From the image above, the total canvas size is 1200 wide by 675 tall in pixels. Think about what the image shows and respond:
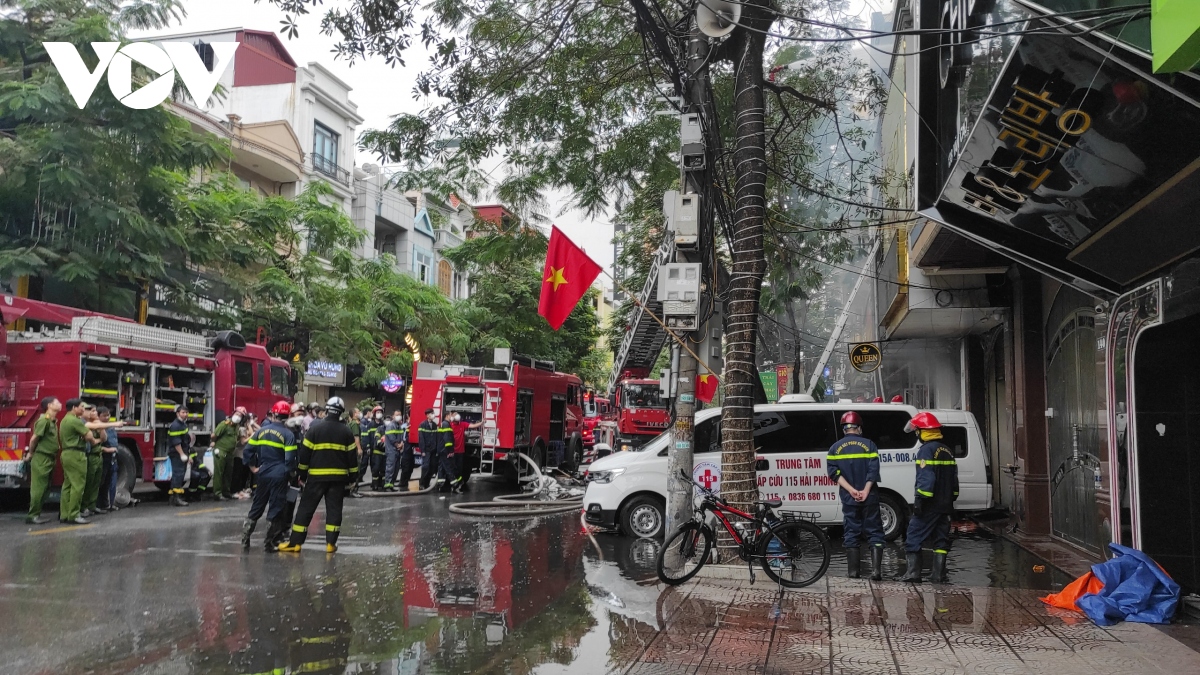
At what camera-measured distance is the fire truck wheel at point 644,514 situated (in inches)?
481

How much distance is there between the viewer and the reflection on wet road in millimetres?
6012

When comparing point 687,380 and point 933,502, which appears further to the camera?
point 687,380

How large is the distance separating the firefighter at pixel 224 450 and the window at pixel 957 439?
11488 mm

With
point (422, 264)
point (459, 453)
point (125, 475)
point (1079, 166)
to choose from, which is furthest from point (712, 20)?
point (422, 264)

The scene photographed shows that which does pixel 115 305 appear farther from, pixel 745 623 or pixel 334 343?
pixel 745 623

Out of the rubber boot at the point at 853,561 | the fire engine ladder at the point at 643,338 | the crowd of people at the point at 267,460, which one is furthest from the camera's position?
the fire engine ladder at the point at 643,338

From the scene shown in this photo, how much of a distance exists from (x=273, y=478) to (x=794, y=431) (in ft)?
21.7

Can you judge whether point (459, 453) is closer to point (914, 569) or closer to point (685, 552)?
point (685, 552)

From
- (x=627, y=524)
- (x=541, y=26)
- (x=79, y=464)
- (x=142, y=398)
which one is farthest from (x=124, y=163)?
(x=627, y=524)

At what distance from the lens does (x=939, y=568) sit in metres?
9.02

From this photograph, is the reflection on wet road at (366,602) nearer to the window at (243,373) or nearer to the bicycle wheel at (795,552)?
the bicycle wheel at (795,552)

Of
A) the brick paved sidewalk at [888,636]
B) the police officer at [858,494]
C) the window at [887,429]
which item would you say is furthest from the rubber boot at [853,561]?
the window at [887,429]

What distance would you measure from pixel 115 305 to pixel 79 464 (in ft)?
23.6

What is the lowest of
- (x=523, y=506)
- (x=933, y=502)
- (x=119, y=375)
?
(x=523, y=506)
